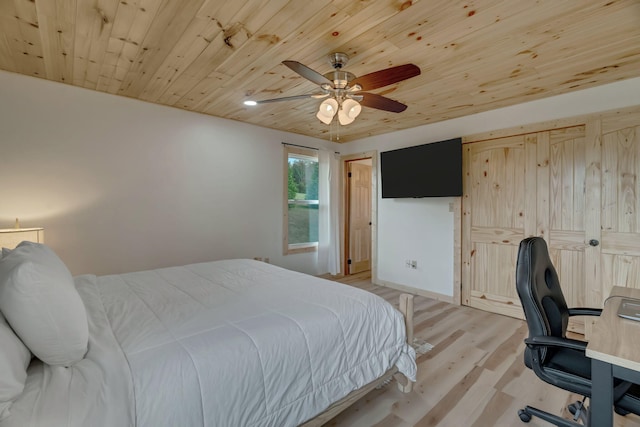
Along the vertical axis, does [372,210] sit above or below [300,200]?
below

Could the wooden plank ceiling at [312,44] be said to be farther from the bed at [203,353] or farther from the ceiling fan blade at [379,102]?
the bed at [203,353]

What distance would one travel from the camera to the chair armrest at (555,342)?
3.97 ft

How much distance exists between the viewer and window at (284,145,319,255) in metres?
4.47

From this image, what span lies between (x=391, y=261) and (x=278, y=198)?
199 cm

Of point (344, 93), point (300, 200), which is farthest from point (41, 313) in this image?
point (300, 200)

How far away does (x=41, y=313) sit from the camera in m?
1.04

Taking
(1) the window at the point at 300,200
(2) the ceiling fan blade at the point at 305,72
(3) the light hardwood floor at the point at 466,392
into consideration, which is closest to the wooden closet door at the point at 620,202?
(3) the light hardwood floor at the point at 466,392

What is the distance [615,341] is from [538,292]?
44 cm

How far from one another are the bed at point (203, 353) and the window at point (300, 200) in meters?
2.48

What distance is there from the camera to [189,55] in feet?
7.26

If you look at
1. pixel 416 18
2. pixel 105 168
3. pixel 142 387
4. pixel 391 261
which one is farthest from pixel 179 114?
pixel 391 261

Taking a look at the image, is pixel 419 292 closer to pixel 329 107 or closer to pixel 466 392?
pixel 466 392

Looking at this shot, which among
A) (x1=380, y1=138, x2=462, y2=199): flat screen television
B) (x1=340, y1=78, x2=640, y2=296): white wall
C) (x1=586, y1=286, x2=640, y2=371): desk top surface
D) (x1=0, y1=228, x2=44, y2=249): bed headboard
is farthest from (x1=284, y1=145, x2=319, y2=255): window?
(x1=586, y1=286, x2=640, y2=371): desk top surface

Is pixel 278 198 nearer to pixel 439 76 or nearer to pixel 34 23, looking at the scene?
pixel 439 76
